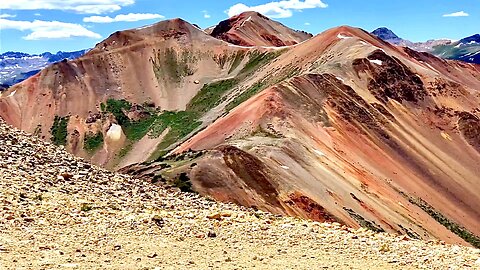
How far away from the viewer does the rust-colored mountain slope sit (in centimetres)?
15488

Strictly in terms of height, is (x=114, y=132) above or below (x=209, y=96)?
below

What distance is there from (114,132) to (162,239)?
10183cm

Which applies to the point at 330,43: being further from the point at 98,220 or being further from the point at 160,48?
the point at 98,220

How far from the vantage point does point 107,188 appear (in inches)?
854

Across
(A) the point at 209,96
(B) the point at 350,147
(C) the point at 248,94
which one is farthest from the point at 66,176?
(A) the point at 209,96

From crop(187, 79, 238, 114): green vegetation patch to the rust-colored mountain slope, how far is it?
2925 centimetres

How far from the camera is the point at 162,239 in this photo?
51.4ft

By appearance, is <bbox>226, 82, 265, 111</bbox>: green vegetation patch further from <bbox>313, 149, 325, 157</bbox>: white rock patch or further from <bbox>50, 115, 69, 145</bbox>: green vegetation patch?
<bbox>313, 149, 325, 157</bbox>: white rock patch

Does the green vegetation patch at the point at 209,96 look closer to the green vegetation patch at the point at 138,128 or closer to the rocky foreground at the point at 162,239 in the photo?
the green vegetation patch at the point at 138,128

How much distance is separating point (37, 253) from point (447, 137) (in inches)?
3283

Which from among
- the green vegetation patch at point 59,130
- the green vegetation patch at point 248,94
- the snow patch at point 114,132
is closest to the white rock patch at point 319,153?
the green vegetation patch at point 248,94

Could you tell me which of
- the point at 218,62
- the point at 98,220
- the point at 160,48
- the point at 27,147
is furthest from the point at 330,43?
the point at 98,220

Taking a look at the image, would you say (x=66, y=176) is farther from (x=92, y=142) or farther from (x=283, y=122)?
(x=92, y=142)

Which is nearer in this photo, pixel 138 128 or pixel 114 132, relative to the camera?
pixel 114 132
